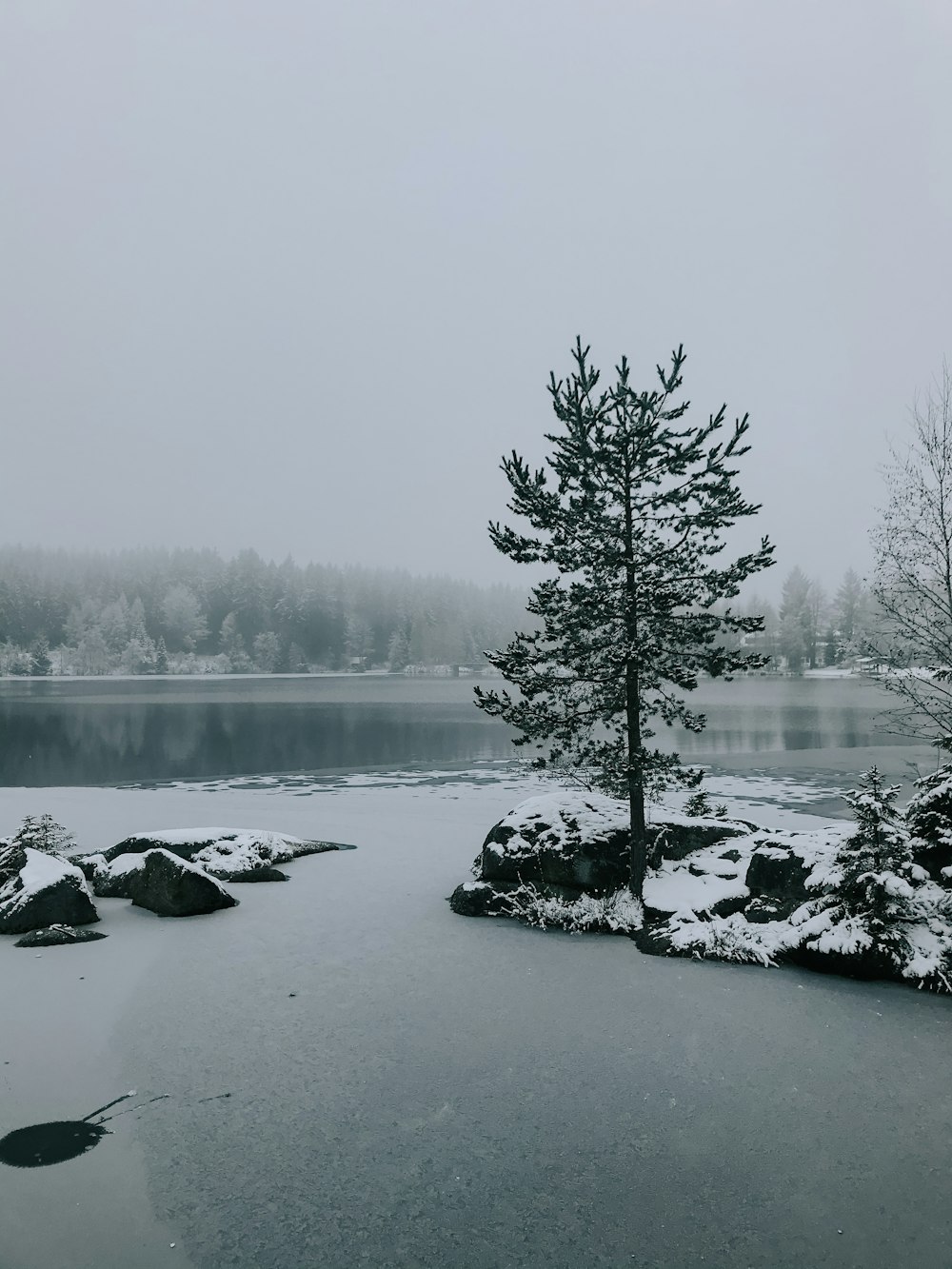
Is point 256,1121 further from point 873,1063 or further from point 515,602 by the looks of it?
point 515,602

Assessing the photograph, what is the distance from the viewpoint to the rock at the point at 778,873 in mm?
10430

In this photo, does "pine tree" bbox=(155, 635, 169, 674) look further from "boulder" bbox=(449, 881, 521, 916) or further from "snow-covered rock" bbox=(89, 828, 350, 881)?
"boulder" bbox=(449, 881, 521, 916)

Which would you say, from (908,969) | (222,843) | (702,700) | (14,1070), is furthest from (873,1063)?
(702,700)

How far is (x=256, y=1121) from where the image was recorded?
19.3 ft

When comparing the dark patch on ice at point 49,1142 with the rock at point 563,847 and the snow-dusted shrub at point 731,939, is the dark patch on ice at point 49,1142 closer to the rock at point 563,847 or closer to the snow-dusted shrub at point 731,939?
the snow-dusted shrub at point 731,939

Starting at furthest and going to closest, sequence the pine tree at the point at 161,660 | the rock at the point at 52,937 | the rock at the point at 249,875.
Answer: the pine tree at the point at 161,660 < the rock at the point at 249,875 < the rock at the point at 52,937

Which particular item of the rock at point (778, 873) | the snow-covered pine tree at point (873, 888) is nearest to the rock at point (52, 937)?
the rock at point (778, 873)

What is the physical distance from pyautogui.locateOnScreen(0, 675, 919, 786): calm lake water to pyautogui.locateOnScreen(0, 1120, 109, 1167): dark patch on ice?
90.6 feet

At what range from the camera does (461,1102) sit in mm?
6219

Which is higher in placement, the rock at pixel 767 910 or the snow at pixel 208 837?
the snow at pixel 208 837

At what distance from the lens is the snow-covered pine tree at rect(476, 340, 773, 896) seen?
448 inches

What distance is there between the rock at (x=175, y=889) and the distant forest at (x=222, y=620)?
441 feet

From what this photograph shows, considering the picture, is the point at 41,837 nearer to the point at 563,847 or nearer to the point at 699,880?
the point at 563,847

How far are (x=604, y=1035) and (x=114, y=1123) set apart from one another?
449 cm
